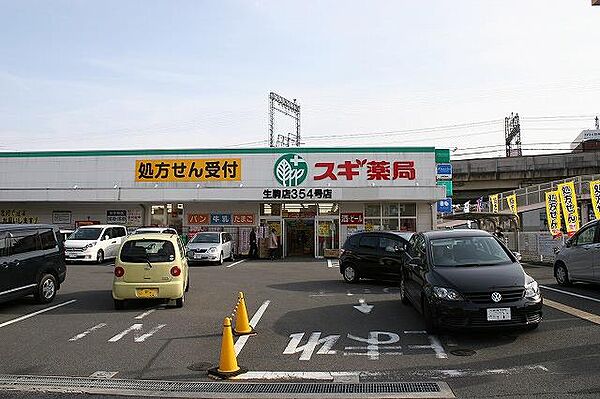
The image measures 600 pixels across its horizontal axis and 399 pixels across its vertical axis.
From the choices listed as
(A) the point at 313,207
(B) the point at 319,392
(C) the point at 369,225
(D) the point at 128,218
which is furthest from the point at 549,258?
(D) the point at 128,218

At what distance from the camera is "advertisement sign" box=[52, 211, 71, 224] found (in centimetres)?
2891

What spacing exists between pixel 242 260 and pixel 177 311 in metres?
15.0

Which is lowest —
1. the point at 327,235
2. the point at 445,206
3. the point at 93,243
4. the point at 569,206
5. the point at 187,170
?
the point at 93,243

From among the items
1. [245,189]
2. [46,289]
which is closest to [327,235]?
[245,189]

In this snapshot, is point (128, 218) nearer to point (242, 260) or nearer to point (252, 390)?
point (242, 260)

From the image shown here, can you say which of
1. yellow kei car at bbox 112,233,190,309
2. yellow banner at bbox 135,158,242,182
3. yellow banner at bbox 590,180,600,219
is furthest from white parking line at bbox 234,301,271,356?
yellow banner at bbox 590,180,600,219

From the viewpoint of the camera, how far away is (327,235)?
1051 inches

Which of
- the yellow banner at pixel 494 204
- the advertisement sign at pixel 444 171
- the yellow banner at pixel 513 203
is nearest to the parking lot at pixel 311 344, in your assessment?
the advertisement sign at pixel 444 171

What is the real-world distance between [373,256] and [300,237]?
42.0ft

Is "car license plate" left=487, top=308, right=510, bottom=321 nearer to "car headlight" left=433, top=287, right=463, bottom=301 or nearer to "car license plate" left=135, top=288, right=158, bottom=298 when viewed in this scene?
"car headlight" left=433, top=287, right=463, bottom=301

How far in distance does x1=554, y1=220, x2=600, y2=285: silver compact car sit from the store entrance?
47.1 ft

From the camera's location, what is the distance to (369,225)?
86.9 feet

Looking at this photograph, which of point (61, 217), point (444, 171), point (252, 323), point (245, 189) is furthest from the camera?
point (61, 217)

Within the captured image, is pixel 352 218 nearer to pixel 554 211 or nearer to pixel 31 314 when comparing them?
pixel 554 211
